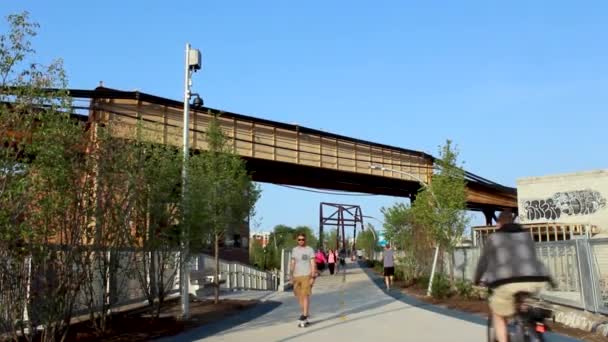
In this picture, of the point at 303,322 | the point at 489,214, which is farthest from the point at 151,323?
the point at 489,214

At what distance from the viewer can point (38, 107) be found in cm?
952

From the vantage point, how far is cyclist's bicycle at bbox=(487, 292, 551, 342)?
6.34 metres

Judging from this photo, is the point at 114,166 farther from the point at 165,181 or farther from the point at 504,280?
the point at 504,280

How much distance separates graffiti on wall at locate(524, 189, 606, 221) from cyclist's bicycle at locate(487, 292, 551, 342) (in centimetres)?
4230

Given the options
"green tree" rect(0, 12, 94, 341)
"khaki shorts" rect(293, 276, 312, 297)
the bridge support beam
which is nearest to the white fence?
"green tree" rect(0, 12, 94, 341)

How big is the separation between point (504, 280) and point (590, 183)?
141ft

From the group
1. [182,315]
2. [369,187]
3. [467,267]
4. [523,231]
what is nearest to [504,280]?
[523,231]

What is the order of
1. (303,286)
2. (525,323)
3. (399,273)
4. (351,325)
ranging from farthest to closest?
1. (399,273)
2. (303,286)
3. (351,325)
4. (525,323)

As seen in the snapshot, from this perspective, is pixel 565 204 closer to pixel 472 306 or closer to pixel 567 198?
pixel 567 198

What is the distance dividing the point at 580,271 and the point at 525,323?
6446 millimetres

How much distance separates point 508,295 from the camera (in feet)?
21.9

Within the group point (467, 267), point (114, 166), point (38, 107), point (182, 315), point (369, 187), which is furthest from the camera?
point (369, 187)

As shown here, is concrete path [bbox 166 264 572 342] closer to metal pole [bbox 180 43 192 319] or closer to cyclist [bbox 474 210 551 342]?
metal pole [bbox 180 43 192 319]

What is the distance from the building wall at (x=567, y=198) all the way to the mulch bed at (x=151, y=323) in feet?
114
